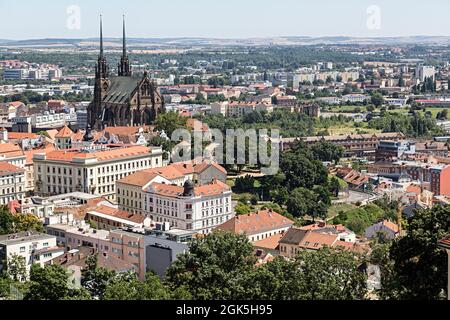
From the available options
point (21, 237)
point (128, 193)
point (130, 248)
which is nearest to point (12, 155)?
point (128, 193)

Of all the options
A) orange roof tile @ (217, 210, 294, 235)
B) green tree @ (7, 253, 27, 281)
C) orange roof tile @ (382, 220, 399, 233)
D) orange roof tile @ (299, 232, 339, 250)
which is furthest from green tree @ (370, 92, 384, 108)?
green tree @ (7, 253, 27, 281)

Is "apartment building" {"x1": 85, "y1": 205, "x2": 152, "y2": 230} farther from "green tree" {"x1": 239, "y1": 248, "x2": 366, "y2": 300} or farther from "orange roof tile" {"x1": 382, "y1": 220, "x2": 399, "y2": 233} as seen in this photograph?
"green tree" {"x1": 239, "y1": 248, "x2": 366, "y2": 300}

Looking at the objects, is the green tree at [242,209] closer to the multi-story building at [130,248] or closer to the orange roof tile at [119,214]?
the orange roof tile at [119,214]

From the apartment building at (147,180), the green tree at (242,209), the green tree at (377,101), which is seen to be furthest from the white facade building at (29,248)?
the green tree at (377,101)

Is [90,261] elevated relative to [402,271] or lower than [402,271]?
lower

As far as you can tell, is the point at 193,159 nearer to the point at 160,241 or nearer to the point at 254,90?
the point at 160,241

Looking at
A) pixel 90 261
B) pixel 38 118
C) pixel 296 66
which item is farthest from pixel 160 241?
pixel 296 66
